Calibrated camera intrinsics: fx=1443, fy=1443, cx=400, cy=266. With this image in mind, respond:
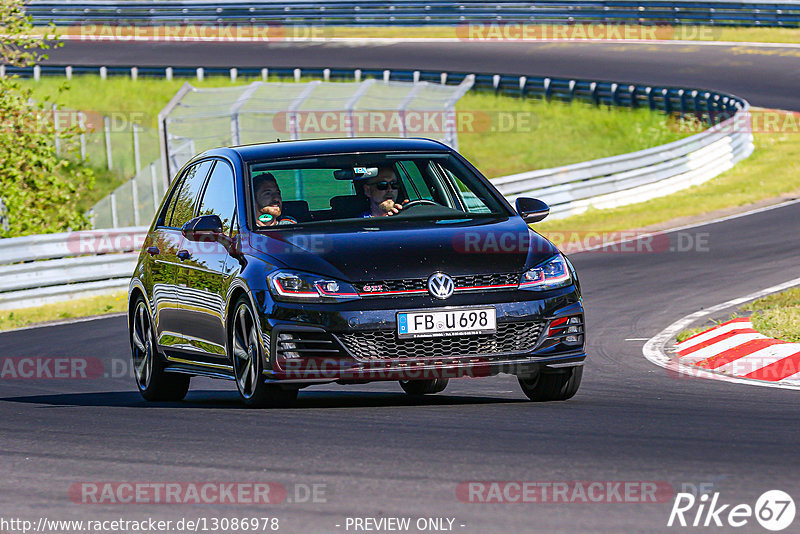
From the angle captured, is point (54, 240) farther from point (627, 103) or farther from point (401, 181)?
point (627, 103)

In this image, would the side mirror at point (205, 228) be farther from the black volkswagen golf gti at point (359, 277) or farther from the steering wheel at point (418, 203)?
the steering wheel at point (418, 203)

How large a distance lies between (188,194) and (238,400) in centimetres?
156

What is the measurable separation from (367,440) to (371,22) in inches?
1926

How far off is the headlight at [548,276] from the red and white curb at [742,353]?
2.04 meters

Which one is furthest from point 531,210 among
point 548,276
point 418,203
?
point 548,276

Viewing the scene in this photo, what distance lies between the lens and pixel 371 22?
5481cm

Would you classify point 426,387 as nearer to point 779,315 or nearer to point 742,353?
point 742,353

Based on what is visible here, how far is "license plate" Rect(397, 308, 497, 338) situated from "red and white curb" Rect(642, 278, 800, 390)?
2.34 metres

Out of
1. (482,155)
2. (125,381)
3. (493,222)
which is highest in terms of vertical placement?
(493,222)

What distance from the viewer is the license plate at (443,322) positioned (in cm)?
775

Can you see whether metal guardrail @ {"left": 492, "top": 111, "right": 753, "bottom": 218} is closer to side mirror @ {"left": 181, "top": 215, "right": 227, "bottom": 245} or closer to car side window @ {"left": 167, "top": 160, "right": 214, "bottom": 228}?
car side window @ {"left": 167, "top": 160, "right": 214, "bottom": 228}

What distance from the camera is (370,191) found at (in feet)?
29.3

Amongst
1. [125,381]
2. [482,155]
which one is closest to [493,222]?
[125,381]

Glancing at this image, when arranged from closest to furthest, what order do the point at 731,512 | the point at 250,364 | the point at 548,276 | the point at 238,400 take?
the point at 731,512 < the point at 548,276 < the point at 250,364 < the point at 238,400
